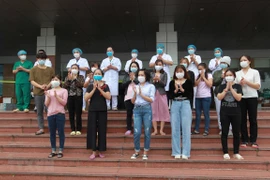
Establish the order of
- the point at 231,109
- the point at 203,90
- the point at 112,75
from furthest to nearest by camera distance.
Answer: the point at 112,75 → the point at 203,90 → the point at 231,109

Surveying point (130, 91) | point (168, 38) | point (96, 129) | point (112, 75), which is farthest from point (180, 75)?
point (168, 38)

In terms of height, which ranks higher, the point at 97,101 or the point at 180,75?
the point at 180,75

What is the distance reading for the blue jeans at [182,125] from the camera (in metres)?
4.57

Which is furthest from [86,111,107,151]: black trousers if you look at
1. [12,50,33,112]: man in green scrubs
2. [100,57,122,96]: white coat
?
[12,50,33,112]: man in green scrubs

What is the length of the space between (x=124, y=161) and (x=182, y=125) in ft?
4.07

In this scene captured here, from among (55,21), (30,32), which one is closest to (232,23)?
(55,21)

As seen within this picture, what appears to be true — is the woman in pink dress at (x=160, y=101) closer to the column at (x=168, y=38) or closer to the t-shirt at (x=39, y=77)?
the t-shirt at (x=39, y=77)

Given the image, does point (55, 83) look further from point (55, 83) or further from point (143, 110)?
point (143, 110)

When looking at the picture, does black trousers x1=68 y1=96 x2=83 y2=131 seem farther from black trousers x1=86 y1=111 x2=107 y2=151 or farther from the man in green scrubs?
the man in green scrubs

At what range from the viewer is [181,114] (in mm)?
4633

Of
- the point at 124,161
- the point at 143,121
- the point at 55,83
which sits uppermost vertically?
the point at 55,83

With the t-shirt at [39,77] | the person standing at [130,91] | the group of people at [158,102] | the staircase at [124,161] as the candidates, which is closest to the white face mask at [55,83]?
the group of people at [158,102]

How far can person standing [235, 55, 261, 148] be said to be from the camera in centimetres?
488

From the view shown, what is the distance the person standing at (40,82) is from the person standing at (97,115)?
4.48ft
